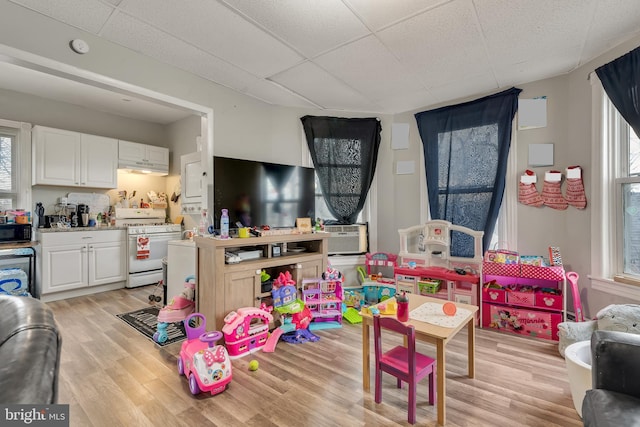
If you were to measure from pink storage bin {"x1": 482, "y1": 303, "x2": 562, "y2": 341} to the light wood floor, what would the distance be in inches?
4.6

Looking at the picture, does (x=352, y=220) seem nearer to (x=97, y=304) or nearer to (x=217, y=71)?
(x=217, y=71)

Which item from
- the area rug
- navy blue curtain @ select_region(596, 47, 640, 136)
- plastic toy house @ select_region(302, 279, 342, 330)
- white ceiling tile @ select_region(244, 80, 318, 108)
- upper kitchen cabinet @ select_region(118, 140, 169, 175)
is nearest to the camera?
navy blue curtain @ select_region(596, 47, 640, 136)

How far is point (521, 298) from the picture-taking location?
2631 millimetres

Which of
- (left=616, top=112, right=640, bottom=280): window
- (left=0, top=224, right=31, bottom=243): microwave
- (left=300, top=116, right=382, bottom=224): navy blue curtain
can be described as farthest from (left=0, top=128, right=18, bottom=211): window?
(left=616, top=112, right=640, bottom=280): window

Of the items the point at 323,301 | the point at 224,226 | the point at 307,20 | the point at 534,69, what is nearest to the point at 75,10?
the point at 307,20

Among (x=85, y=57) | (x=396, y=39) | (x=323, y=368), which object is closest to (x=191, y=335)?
(x=323, y=368)

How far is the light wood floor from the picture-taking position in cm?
157

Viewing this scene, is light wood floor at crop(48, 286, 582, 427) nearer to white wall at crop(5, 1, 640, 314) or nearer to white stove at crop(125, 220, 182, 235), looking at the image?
white wall at crop(5, 1, 640, 314)

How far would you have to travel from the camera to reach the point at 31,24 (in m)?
1.90

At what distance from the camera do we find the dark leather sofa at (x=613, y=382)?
1.00 meters

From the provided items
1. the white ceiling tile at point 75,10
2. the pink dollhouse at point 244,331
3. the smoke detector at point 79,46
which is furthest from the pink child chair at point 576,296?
the smoke detector at point 79,46

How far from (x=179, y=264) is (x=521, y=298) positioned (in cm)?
331

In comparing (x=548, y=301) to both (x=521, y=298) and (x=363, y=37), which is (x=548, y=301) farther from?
(x=363, y=37)

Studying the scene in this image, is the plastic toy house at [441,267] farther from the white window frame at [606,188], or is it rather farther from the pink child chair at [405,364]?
the pink child chair at [405,364]
